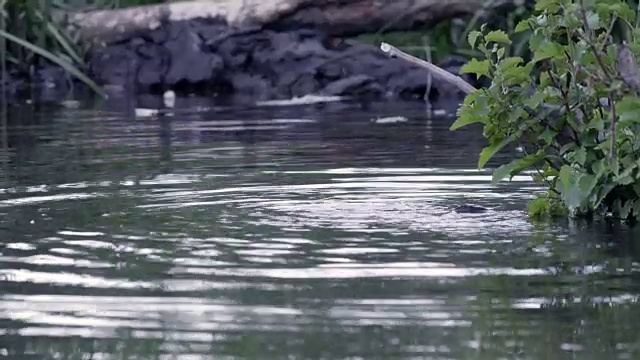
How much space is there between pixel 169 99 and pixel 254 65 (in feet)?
3.84

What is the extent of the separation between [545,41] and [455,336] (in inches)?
75.9

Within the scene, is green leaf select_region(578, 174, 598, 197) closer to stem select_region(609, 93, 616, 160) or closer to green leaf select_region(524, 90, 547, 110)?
stem select_region(609, 93, 616, 160)

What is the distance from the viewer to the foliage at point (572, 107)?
506cm

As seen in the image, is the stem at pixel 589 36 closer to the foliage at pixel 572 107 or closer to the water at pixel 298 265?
the foliage at pixel 572 107

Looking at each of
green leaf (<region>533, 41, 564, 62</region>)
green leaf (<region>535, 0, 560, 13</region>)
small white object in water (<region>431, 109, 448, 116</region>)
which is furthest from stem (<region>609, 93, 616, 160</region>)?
small white object in water (<region>431, 109, 448, 116</region>)

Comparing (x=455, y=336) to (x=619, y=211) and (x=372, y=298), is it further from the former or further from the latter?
(x=619, y=211)

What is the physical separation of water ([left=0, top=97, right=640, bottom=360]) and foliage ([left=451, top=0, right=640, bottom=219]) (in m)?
0.17

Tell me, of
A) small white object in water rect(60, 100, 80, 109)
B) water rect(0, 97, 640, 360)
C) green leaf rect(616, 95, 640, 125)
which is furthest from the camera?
small white object in water rect(60, 100, 80, 109)

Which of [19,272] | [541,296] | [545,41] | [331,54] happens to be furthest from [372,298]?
[331,54]

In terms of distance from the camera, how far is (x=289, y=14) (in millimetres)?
14289

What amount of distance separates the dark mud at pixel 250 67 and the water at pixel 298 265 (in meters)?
6.00

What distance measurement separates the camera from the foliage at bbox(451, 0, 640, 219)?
506cm

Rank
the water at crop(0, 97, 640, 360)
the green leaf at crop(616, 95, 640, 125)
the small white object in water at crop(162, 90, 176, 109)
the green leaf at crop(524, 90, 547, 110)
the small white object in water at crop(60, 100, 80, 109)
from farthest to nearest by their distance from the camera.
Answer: the small white object in water at crop(162, 90, 176, 109) < the small white object in water at crop(60, 100, 80, 109) < the green leaf at crop(524, 90, 547, 110) < the green leaf at crop(616, 95, 640, 125) < the water at crop(0, 97, 640, 360)

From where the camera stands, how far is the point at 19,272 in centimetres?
444
